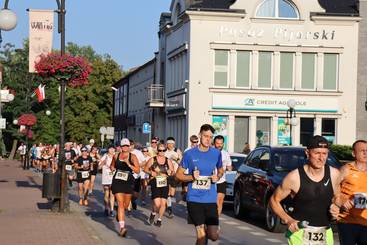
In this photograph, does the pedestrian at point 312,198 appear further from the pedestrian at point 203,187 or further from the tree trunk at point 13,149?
the tree trunk at point 13,149

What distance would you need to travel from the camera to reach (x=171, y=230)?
1561 cm

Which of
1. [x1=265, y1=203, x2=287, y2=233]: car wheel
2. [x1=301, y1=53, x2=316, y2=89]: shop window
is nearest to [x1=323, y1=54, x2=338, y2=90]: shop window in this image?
[x1=301, y1=53, x2=316, y2=89]: shop window

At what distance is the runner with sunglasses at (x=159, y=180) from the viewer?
16.5 metres

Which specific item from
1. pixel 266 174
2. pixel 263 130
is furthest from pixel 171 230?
pixel 263 130

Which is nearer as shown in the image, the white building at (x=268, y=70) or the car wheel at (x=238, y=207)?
the car wheel at (x=238, y=207)

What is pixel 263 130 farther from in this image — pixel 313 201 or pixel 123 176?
pixel 313 201

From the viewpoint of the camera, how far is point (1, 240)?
500 inches

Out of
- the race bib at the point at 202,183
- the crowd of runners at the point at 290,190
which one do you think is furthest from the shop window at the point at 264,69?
Answer: the race bib at the point at 202,183

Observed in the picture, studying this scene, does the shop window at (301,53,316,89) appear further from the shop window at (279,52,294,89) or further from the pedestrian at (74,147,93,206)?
the pedestrian at (74,147,93,206)

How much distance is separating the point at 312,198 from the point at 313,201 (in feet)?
0.09

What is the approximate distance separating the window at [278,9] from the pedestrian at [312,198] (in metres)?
40.8

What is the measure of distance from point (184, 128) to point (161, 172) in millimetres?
30762

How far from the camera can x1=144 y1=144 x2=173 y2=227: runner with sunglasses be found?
54.0 feet

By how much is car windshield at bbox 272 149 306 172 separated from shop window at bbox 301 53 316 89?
99.5ft
